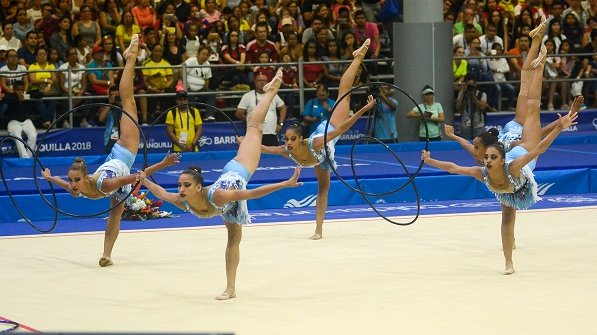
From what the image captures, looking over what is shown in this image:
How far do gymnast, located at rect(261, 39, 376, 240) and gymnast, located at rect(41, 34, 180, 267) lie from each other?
1275 mm

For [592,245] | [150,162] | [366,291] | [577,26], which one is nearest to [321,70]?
[150,162]

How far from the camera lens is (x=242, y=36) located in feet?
51.4

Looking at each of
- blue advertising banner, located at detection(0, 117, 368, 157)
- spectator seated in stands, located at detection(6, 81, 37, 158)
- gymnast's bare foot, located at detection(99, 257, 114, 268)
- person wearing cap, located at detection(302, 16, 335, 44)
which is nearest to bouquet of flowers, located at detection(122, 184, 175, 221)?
gymnast's bare foot, located at detection(99, 257, 114, 268)

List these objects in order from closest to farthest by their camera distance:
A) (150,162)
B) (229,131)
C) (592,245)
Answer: (592,245)
(150,162)
(229,131)

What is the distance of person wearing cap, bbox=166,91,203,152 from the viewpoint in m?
13.5

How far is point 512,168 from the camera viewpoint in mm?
8289

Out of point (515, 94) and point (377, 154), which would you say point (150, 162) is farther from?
point (515, 94)

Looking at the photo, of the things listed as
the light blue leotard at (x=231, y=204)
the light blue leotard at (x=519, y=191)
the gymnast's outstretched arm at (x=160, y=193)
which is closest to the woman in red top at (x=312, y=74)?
the light blue leotard at (x=519, y=191)

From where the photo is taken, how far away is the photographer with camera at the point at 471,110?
15031 mm

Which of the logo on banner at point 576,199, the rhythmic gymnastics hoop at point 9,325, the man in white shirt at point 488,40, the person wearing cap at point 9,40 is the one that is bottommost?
the logo on banner at point 576,199

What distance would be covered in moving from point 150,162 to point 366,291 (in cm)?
651

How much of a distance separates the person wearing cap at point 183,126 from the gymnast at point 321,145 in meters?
3.33

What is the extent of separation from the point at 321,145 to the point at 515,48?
24.1 ft

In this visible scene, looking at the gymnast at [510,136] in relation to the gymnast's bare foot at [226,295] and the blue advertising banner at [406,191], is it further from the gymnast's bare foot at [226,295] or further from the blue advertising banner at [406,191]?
the blue advertising banner at [406,191]
